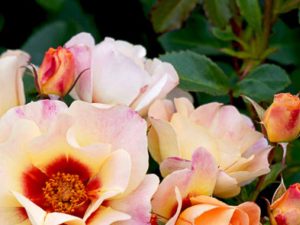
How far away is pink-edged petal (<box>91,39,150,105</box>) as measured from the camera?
2.61 ft

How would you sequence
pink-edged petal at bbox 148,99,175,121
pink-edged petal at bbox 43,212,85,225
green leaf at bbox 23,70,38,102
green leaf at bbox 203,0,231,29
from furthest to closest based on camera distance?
green leaf at bbox 203,0,231,29 < green leaf at bbox 23,70,38,102 < pink-edged petal at bbox 148,99,175,121 < pink-edged petal at bbox 43,212,85,225

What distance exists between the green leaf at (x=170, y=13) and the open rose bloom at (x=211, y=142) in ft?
1.07

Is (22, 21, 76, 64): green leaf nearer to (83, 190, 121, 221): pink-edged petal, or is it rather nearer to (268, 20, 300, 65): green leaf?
(268, 20, 300, 65): green leaf

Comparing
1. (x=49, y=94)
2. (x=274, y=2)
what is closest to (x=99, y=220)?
(x=49, y=94)

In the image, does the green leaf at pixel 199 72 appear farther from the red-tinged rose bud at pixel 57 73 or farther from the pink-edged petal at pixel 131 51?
the red-tinged rose bud at pixel 57 73

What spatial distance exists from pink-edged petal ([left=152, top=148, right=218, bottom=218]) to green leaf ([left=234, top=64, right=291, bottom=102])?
→ 240 millimetres

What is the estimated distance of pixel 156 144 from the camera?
2.63 ft

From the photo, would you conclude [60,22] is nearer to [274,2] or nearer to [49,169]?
[274,2]

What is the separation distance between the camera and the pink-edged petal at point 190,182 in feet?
2.38

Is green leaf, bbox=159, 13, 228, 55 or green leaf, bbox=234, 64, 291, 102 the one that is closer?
green leaf, bbox=234, 64, 291, 102

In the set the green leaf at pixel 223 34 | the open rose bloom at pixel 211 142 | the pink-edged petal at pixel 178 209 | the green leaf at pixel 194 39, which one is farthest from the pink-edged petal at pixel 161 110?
the green leaf at pixel 194 39

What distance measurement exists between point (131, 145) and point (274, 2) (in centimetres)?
44

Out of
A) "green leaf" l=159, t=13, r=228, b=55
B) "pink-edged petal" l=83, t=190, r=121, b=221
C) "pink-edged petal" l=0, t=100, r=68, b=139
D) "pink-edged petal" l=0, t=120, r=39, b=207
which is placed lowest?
"green leaf" l=159, t=13, r=228, b=55

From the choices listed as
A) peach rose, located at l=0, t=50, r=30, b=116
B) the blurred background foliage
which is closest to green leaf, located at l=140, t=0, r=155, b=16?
the blurred background foliage
